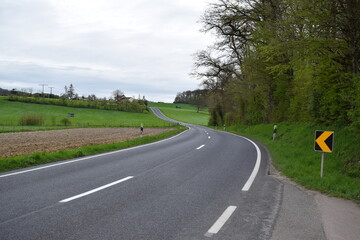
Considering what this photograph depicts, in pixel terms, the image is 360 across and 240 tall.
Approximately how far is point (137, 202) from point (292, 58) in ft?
38.2

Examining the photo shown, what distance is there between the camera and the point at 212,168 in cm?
913

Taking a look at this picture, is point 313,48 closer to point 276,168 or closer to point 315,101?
point 276,168

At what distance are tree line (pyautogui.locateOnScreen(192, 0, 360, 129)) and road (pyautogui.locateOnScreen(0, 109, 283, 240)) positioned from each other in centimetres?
549

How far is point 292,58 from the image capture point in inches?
558

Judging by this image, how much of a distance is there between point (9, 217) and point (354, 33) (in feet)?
37.8

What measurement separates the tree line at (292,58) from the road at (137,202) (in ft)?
18.0

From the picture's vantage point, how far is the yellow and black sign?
320 inches

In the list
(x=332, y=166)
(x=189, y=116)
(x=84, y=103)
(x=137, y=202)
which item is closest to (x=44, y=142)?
(x=137, y=202)

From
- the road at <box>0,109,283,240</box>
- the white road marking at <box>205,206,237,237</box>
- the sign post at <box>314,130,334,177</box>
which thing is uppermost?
the sign post at <box>314,130,334,177</box>

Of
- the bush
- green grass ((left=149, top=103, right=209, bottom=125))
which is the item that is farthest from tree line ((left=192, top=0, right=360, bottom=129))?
green grass ((left=149, top=103, right=209, bottom=125))

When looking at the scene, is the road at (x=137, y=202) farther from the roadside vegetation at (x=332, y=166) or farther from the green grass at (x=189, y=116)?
the green grass at (x=189, y=116)

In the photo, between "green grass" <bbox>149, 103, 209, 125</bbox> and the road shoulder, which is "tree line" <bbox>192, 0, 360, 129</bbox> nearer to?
the road shoulder

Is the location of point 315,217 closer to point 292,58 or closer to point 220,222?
point 220,222

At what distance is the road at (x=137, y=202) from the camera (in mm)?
4062
